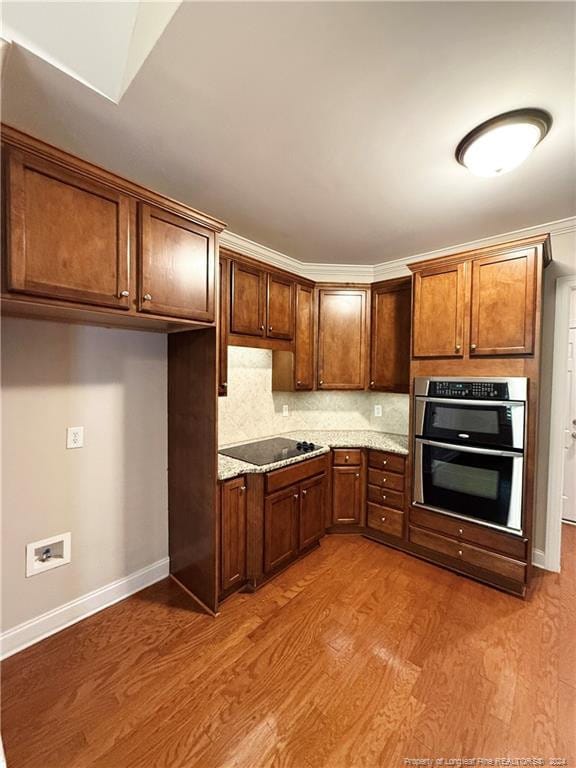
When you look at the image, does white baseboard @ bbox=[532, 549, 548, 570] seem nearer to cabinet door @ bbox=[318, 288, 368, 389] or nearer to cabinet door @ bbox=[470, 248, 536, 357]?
cabinet door @ bbox=[470, 248, 536, 357]

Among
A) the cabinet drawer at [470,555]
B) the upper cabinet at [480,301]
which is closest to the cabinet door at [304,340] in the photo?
the upper cabinet at [480,301]

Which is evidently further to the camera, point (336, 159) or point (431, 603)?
point (431, 603)

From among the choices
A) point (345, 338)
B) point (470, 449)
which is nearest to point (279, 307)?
point (345, 338)

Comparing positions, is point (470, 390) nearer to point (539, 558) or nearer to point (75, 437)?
point (539, 558)

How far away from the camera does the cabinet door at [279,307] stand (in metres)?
2.68

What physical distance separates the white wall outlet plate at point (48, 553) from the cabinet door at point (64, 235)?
4.67 feet

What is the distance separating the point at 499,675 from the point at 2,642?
2.59 m

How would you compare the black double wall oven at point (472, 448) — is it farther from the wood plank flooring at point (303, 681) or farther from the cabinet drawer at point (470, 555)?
the wood plank flooring at point (303, 681)

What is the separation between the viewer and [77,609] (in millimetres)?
1986

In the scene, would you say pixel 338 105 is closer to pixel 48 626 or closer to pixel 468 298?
pixel 468 298

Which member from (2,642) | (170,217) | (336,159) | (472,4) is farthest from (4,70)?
(2,642)

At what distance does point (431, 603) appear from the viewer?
7.11 feet

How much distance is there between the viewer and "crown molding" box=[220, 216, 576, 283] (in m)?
2.52

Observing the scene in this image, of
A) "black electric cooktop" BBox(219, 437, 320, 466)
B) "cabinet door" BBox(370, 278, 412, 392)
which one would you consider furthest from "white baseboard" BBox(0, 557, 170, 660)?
"cabinet door" BBox(370, 278, 412, 392)
